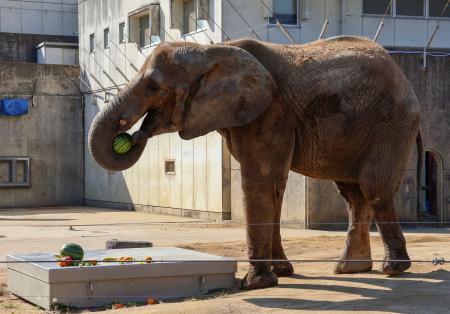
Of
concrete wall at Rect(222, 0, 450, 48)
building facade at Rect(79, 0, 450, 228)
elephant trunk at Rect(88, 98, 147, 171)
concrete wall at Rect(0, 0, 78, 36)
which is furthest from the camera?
concrete wall at Rect(0, 0, 78, 36)

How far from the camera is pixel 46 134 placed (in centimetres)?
3506

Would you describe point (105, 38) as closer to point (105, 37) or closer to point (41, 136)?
point (105, 37)

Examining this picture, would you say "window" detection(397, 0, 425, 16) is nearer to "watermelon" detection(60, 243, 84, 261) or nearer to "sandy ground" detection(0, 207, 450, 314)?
"sandy ground" detection(0, 207, 450, 314)

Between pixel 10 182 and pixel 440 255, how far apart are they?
23.5 m

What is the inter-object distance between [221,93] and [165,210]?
18424 millimetres

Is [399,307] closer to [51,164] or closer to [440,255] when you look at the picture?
[440,255]

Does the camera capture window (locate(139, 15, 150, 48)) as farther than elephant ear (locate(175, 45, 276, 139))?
Yes

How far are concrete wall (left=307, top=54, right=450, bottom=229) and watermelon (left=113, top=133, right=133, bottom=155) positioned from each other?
1152cm

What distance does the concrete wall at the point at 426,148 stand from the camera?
848 inches

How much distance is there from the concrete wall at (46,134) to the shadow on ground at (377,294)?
24192 mm

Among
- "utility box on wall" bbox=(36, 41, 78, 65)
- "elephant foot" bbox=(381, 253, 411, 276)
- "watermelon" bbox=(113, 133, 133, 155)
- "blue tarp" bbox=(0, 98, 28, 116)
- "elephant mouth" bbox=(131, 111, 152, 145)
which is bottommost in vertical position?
"elephant foot" bbox=(381, 253, 411, 276)

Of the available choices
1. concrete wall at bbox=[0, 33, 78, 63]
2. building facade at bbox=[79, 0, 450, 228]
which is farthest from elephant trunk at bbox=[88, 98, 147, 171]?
concrete wall at bbox=[0, 33, 78, 63]

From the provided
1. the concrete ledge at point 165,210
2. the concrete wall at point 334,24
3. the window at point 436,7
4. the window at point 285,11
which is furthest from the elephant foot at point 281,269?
the window at point 436,7

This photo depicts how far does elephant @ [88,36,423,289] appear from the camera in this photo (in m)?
10.7
